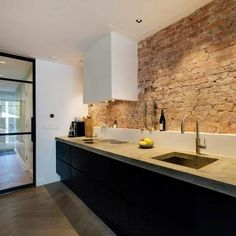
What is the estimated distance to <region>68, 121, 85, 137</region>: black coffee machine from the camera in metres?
3.59

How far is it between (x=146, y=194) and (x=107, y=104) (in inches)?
83.4

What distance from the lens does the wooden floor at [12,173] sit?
127 inches

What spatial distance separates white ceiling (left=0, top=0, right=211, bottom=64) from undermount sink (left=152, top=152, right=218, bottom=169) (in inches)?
61.3

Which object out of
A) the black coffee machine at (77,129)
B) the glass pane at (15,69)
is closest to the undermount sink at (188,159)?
the black coffee machine at (77,129)

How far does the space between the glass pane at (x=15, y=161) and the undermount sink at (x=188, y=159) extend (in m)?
2.68

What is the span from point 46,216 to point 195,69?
2.60m

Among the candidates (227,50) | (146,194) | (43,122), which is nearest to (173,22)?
(227,50)

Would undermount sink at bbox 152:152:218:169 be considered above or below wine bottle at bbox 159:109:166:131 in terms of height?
below

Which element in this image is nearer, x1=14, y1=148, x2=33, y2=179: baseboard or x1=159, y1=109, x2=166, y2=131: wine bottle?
x1=159, y1=109, x2=166, y2=131: wine bottle

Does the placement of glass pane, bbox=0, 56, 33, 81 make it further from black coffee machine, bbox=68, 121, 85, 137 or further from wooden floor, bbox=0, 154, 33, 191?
wooden floor, bbox=0, 154, 33, 191

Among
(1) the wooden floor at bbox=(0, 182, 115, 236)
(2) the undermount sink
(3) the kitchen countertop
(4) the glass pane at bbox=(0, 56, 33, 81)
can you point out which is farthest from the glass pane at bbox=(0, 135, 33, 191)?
(2) the undermount sink

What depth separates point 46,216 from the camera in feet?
7.74

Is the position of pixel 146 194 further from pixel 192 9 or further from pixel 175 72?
pixel 192 9

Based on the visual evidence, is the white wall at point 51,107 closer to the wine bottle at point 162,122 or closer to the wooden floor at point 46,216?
the wooden floor at point 46,216
